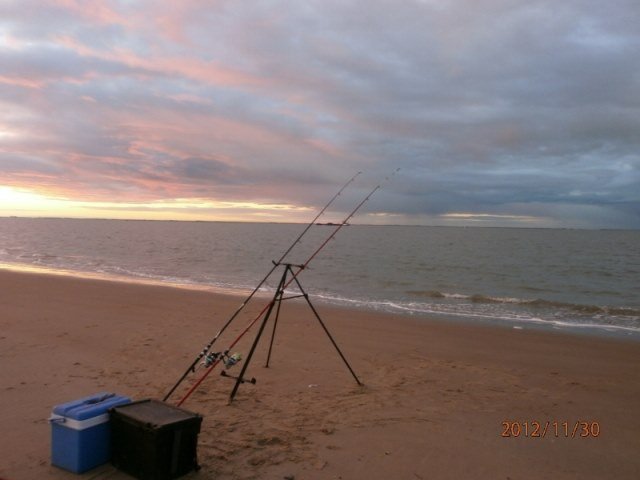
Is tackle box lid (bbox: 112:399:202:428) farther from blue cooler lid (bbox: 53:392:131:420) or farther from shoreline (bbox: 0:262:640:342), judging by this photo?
shoreline (bbox: 0:262:640:342)

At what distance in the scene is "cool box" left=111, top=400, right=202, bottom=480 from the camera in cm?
367

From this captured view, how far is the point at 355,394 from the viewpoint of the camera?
620 cm

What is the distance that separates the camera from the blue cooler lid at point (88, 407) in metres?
3.79

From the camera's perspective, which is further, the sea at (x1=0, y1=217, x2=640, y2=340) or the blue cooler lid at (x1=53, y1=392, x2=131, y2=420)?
the sea at (x1=0, y1=217, x2=640, y2=340)

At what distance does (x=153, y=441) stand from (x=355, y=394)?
10.3 feet

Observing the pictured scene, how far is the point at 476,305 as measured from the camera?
1617 cm

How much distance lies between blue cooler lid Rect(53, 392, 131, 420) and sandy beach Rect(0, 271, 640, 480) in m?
0.51

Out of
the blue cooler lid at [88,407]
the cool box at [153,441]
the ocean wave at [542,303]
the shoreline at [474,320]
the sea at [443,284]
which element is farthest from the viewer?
the ocean wave at [542,303]

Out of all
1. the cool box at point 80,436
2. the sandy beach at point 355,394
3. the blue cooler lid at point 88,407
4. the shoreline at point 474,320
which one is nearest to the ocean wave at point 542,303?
the shoreline at point 474,320

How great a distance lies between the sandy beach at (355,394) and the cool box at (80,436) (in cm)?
11

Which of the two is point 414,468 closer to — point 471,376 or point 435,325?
point 471,376

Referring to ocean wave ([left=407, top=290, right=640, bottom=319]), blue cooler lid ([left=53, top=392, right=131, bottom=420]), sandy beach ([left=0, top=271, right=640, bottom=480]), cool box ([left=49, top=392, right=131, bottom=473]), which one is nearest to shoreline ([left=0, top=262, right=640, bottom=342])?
sandy beach ([left=0, top=271, right=640, bottom=480])

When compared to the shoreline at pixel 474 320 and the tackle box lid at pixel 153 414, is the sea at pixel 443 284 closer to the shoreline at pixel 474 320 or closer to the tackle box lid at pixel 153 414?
the shoreline at pixel 474 320

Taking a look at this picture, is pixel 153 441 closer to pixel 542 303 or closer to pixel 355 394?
pixel 355 394
